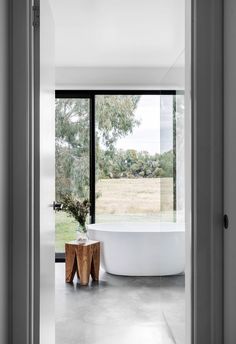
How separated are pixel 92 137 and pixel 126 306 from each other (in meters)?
2.48

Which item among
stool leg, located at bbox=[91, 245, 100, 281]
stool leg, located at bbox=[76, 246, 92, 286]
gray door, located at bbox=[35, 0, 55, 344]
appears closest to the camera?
gray door, located at bbox=[35, 0, 55, 344]

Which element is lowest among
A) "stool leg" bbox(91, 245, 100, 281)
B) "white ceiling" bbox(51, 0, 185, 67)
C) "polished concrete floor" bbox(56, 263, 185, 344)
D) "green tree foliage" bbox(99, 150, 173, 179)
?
"polished concrete floor" bbox(56, 263, 185, 344)

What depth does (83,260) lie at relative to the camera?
4031mm

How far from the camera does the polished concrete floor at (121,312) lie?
2619 mm

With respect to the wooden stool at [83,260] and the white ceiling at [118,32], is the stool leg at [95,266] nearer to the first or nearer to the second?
the wooden stool at [83,260]

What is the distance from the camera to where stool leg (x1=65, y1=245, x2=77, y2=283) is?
4098mm

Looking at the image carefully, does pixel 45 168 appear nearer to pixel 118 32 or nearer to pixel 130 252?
pixel 118 32

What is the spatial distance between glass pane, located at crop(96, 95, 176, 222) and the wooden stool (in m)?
1.06

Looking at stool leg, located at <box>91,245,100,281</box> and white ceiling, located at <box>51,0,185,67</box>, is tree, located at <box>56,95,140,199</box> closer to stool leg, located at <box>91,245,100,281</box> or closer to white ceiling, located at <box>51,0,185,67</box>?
white ceiling, located at <box>51,0,185,67</box>
